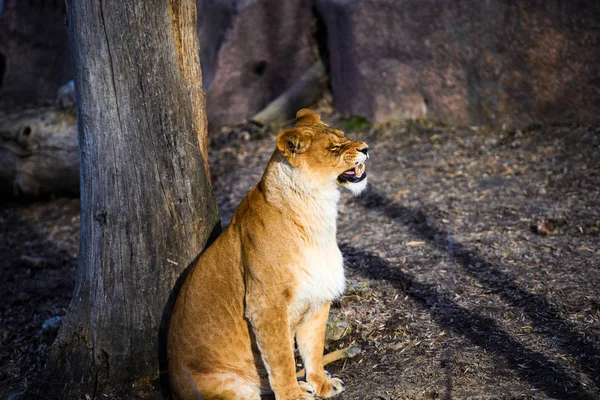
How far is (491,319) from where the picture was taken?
4832mm

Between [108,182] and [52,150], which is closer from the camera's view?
[108,182]

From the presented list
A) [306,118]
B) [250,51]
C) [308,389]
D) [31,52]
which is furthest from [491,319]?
[31,52]

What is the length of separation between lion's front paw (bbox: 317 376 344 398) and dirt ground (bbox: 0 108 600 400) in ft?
0.16

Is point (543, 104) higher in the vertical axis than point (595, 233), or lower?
higher

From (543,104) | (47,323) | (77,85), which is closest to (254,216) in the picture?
(77,85)

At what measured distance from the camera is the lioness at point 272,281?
4031mm

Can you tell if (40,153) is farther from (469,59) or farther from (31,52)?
(469,59)

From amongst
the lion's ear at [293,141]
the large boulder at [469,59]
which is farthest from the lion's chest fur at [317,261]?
the large boulder at [469,59]

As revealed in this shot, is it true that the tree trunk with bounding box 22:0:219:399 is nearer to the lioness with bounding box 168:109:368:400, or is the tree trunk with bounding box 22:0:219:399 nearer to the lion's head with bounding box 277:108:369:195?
the lioness with bounding box 168:109:368:400

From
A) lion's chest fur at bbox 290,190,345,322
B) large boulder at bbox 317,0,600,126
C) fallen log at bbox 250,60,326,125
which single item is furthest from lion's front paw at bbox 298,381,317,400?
fallen log at bbox 250,60,326,125

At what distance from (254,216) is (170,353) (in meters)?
1.04

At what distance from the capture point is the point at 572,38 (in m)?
7.74

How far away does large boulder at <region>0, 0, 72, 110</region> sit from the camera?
11695 mm

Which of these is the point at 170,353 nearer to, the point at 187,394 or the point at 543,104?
the point at 187,394
